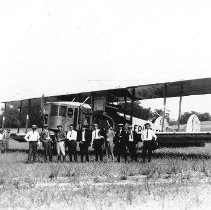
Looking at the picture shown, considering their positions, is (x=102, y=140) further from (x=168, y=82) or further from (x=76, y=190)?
(x=76, y=190)

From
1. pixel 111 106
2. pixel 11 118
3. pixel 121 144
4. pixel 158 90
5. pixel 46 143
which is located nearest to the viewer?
pixel 121 144

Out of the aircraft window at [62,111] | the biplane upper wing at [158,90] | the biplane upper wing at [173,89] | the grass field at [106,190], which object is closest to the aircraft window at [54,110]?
the aircraft window at [62,111]

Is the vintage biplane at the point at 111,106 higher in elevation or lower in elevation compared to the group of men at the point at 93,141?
higher

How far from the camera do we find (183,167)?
→ 1040 cm

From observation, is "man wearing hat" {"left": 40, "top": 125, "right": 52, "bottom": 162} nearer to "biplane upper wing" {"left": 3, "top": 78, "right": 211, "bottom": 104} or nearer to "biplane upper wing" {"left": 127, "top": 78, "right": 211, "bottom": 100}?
"biplane upper wing" {"left": 3, "top": 78, "right": 211, "bottom": 104}

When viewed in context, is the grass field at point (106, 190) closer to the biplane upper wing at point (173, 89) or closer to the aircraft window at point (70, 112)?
the biplane upper wing at point (173, 89)

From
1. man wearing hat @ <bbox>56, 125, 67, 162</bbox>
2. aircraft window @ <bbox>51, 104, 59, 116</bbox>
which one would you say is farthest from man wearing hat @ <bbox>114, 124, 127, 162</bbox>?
aircraft window @ <bbox>51, 104, 59, 116</bbox>

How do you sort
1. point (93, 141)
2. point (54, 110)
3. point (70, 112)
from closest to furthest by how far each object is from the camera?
point (93, 141) < point (54, 110) < point (70, 112)

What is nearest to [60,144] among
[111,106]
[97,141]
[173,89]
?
[97,141]

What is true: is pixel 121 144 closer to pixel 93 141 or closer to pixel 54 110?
pixel 93 141

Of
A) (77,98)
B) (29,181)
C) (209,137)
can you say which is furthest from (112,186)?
(77,98)

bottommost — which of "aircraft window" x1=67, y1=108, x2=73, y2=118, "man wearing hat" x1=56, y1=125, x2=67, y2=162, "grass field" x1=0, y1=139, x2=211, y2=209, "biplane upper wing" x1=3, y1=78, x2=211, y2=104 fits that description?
"grass field" x1=0, y1=139, x2=211, y2=209

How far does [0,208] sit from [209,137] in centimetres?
1113

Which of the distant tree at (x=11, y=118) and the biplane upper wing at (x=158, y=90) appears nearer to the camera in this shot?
the biplane upper wing at (x=158, y=90)
